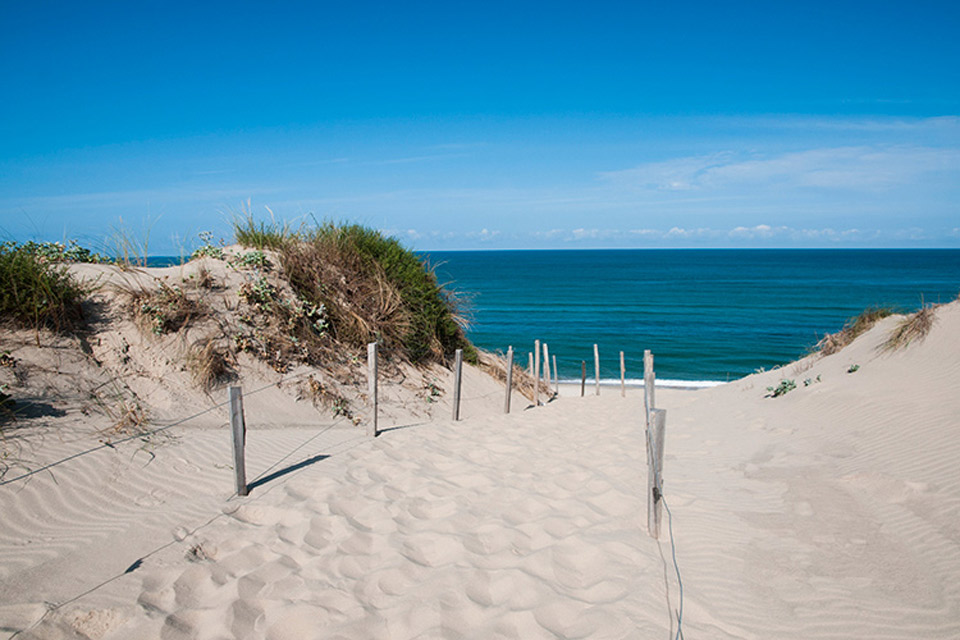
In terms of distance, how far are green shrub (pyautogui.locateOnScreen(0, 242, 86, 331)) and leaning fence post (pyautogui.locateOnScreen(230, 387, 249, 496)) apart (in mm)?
4920

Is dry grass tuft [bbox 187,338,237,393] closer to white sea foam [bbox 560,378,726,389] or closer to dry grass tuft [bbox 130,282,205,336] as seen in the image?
dry grass tuft [bbox 130,282,205,336]

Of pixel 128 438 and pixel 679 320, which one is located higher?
pixel 128 438

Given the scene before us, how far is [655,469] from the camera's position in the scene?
467cm

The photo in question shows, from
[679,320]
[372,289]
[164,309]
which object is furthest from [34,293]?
[679,320]

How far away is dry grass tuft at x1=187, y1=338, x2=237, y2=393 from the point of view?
342 inches

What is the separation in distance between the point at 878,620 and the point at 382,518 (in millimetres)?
3952

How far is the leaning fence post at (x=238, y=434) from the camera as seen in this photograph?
529 cm

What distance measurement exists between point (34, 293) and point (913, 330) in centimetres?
1655

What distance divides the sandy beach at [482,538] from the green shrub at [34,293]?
2.96 metres

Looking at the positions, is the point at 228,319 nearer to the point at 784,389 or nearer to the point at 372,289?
the point at 372,289

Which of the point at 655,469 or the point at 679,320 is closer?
the point at 655,469

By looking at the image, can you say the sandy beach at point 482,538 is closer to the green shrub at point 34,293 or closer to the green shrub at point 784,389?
the green shrub at point 34,293

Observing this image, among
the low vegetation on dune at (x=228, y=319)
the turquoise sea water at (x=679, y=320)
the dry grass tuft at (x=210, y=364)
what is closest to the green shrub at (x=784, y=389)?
the turquoise sea water at (x=679, y=320)

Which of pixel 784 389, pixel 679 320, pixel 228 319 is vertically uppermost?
pixel 228 319
